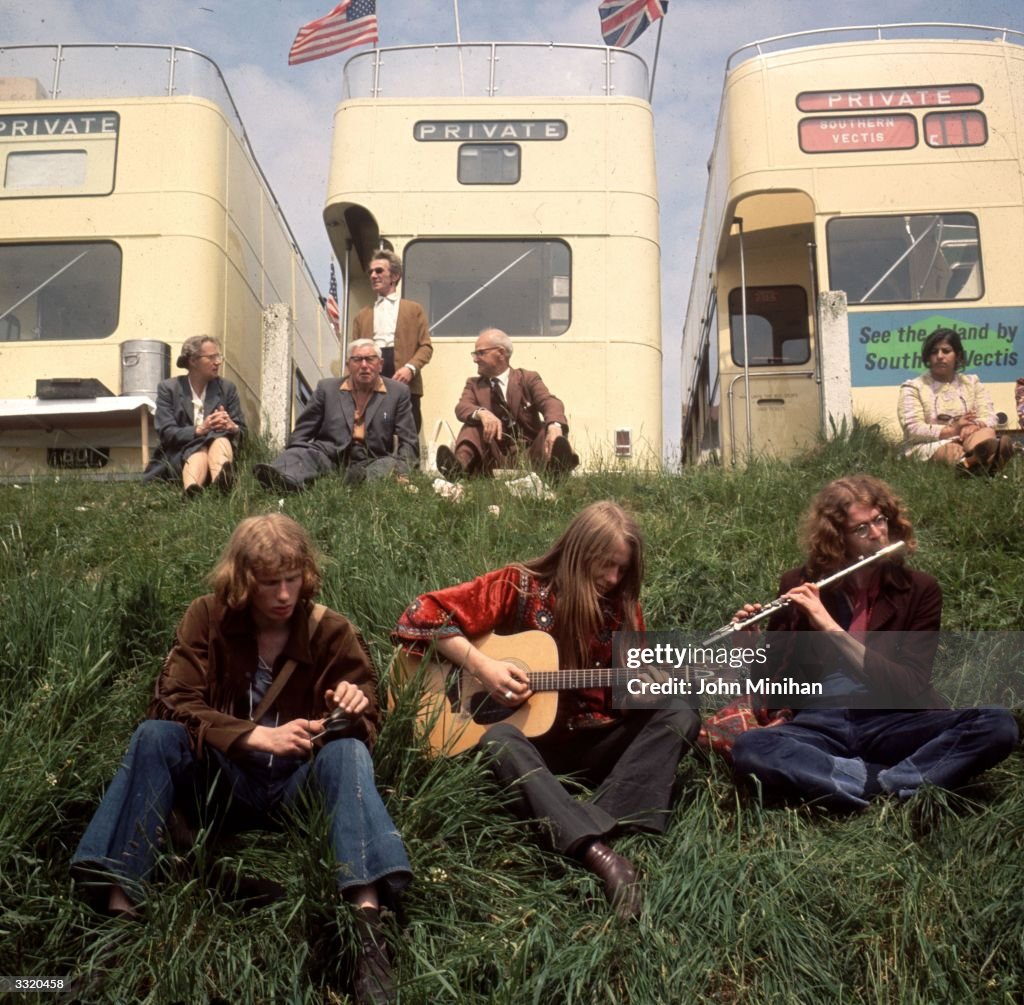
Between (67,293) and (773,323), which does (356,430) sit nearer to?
(67,293)

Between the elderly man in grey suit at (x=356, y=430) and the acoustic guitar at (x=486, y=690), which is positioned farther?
the elderly man in grey suit at (x=356, y=430)

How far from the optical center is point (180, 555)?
257 inches

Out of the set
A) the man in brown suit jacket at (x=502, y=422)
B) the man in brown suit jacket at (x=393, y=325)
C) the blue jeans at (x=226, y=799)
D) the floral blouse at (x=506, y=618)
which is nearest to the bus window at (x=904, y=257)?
the man in brown suit jacket at (x=502, y=422)

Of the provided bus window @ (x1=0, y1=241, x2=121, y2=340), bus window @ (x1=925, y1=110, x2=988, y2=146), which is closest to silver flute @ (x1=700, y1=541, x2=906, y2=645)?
bus window @ (x1=925, y1=110, x2=988, y2=146)

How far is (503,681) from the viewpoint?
4641 millimetres

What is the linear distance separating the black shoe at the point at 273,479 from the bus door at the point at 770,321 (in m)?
4.13

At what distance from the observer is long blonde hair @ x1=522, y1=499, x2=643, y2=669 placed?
187 inches

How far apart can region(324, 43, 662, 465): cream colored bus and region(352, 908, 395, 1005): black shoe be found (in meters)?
7.10

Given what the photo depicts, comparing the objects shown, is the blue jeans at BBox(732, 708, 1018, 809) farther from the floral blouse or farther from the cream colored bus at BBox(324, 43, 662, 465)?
the cream colored bus at BBox(324, 43, 662, 465)

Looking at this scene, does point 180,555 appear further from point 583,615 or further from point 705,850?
point 705,850

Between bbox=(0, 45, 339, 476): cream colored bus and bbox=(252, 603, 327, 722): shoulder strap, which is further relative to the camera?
bbox=(0, 45, 339, 476): cream colored bus

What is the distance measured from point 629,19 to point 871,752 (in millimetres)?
9815

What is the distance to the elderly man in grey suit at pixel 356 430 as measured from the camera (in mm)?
8203

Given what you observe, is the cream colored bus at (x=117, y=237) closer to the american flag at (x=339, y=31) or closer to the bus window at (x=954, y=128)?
the american flag at (x=339, y=31)
